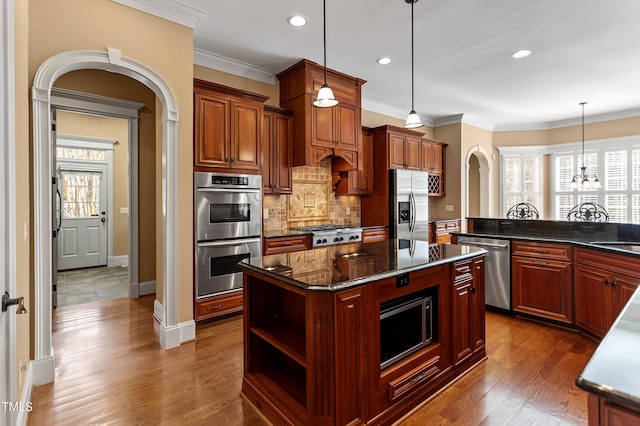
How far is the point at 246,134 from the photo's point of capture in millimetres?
3666

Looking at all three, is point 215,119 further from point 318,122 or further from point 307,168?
point 307,168

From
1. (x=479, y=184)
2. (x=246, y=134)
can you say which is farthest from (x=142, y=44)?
(x=479, y=184)

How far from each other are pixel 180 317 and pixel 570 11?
4.55 metres

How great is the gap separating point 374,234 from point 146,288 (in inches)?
132

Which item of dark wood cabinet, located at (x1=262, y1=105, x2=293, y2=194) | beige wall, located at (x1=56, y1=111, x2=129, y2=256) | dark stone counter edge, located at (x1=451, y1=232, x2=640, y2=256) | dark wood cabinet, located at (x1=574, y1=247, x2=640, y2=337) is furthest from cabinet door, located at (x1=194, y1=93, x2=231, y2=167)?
beige wall, located at (x1=56, y1=111, x2=129, y2=256)

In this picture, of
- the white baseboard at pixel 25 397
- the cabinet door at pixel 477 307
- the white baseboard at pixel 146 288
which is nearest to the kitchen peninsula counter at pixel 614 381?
the cabinet door at pixel 477 307

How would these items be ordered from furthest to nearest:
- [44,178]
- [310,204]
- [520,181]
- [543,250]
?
1. [520,181]
2. [310,204]
3. [543,250]
4. [44,178]

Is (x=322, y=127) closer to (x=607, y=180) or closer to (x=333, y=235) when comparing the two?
(x=333, y=235)

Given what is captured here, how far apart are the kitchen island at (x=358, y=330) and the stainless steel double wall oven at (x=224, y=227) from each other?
1.35m

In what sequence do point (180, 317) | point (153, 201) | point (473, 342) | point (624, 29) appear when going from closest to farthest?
point (473, 342), point (180, 317), point (624, 29), point (153, 201)

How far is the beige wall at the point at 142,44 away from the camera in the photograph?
236cm

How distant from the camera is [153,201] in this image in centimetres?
474

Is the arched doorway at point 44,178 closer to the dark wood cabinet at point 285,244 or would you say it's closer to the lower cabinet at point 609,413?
the dark wood cabinet at point 285,244

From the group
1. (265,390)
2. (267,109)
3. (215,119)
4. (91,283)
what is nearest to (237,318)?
(265,390)
